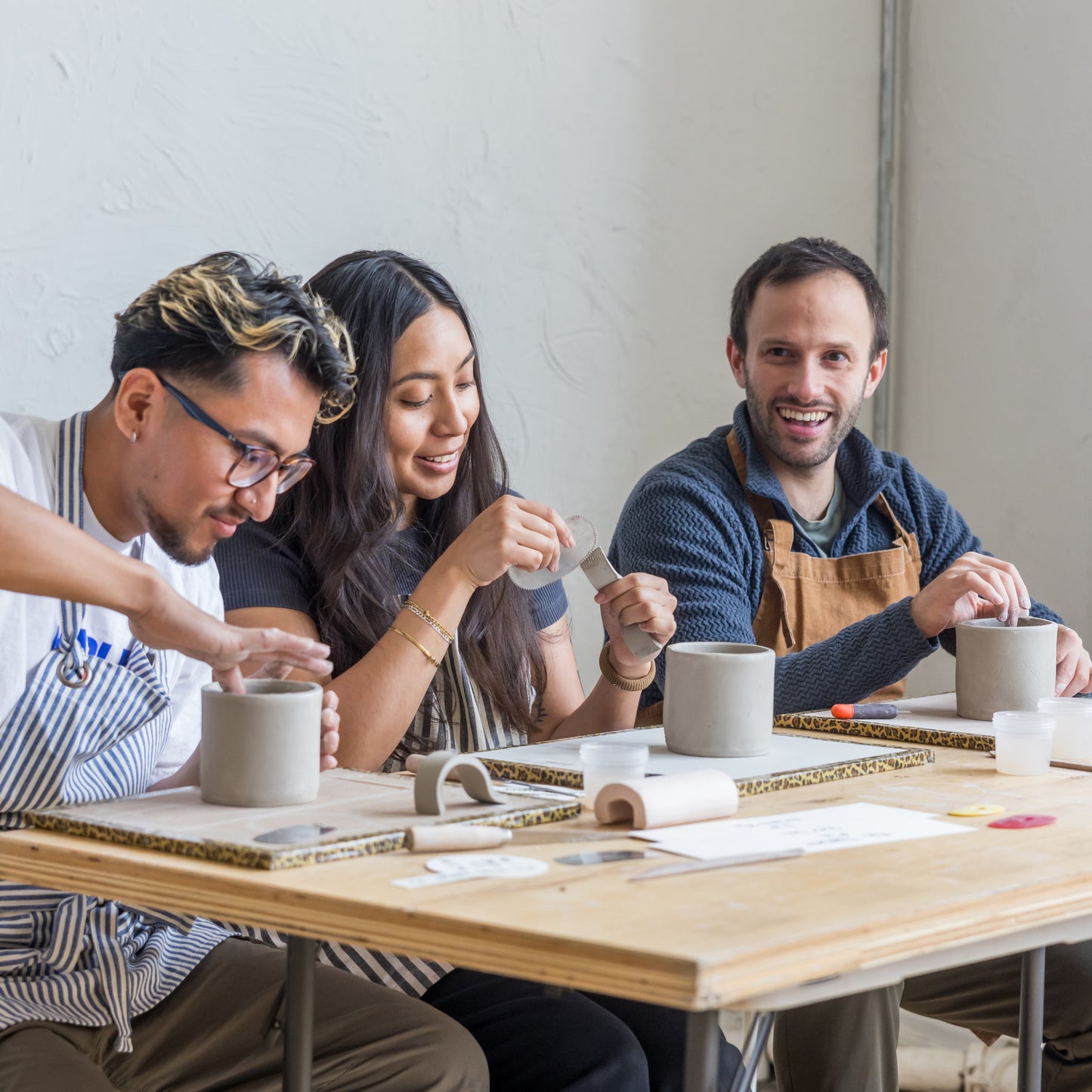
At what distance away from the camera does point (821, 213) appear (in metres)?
3.77

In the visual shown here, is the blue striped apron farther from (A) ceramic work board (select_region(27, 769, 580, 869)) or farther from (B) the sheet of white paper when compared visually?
(B) the sheet of white paper

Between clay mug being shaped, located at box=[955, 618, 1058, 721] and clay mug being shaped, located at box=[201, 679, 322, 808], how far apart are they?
961mm

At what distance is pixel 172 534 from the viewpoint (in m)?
1.55

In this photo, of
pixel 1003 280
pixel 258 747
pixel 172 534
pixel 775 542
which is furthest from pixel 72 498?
pixel 1003 280

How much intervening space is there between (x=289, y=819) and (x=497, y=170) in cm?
213

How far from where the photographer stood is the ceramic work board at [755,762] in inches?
59.6

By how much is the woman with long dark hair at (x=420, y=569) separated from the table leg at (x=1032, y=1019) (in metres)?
0.46

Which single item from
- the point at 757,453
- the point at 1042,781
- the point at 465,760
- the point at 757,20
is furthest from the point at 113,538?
the point at 757,20

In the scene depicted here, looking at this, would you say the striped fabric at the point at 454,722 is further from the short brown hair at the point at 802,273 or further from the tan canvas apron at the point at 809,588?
the short brown hair at the point at 802,273

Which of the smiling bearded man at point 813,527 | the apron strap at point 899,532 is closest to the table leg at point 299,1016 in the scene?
the smiling bearded man at point 813,527

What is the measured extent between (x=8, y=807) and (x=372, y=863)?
447 mm

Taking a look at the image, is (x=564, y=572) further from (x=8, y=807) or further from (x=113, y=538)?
(x=8, y=807)

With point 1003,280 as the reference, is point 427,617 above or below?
below

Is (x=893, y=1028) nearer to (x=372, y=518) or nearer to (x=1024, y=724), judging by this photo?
(x=1024, y=724)
